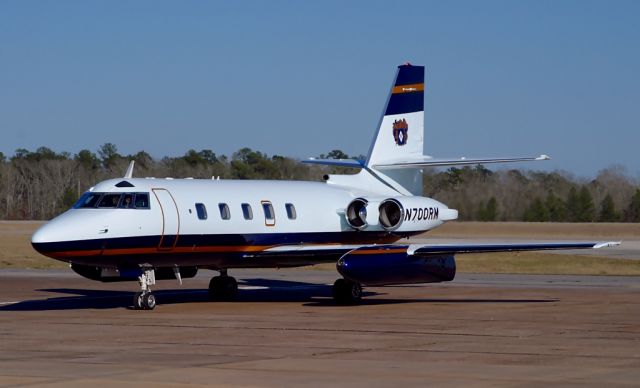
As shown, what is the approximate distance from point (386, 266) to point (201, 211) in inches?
162

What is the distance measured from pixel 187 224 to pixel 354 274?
3664 millimetres

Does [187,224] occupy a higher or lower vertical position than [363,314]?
higher

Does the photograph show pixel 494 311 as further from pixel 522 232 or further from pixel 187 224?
pixel 522 232

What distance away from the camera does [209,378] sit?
13.7 m

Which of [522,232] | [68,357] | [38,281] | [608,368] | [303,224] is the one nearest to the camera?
[608,368]

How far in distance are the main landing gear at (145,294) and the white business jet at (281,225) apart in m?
0.02

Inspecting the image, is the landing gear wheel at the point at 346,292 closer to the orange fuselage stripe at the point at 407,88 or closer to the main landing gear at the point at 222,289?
the main landing gear at the point at 222,289

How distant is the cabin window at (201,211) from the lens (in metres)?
24.8

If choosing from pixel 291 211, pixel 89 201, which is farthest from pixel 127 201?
pixel 291 211

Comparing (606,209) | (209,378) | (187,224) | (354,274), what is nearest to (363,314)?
(354,274)

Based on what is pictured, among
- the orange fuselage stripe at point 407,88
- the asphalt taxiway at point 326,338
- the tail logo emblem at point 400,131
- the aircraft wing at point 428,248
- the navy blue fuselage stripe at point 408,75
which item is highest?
the navy blue fuselage stripe at point 408,75

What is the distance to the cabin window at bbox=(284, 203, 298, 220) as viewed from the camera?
2694 cm

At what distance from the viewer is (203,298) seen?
2830cm

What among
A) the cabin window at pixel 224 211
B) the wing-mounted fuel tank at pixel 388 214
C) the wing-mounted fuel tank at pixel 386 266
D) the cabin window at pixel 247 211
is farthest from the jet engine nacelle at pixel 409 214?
the cabin window at pixel 224 211
